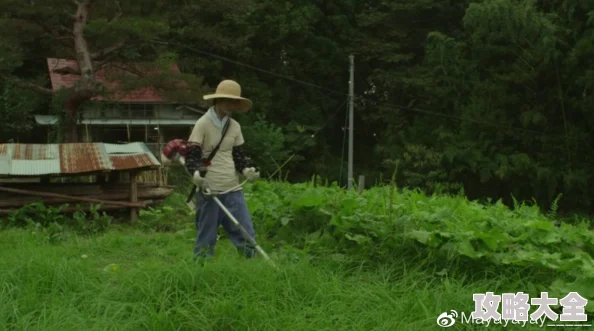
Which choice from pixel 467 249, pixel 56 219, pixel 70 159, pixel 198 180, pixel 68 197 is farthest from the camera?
pixel 70 159

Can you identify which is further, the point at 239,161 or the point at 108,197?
the point at 108,197

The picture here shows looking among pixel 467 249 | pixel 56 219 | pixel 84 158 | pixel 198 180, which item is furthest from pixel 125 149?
pixel 467 249

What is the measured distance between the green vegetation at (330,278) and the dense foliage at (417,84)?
13.9m

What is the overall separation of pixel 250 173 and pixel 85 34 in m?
11.2

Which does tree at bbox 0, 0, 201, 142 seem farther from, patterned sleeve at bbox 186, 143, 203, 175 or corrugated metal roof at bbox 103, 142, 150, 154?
patterned sleeve at bbox 186, 143, 203, 175

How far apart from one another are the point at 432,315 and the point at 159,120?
74.7 ft

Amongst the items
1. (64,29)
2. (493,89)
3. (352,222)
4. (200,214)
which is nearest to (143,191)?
(200,214)

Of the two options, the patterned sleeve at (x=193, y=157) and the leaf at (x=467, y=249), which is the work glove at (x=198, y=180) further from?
the leaf at (x=467, y=249)

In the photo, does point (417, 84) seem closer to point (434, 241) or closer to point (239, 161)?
point (239, 161)

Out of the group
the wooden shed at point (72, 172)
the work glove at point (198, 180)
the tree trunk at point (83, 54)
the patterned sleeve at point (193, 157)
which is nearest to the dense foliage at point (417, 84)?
the tree trunk at point (83, 54)

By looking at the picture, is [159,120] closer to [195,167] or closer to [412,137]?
[412,137]

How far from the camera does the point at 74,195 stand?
9.25 metres

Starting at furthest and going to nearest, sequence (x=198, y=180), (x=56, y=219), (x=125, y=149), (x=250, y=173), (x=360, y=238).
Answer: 1. (x=125, y=149)
2. (x=56, y=219)
3. (x=250, y=173)
4. (x=198, y=180)
5. (x=360, y=238)

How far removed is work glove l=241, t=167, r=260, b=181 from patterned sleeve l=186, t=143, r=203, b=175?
1.39 ft
